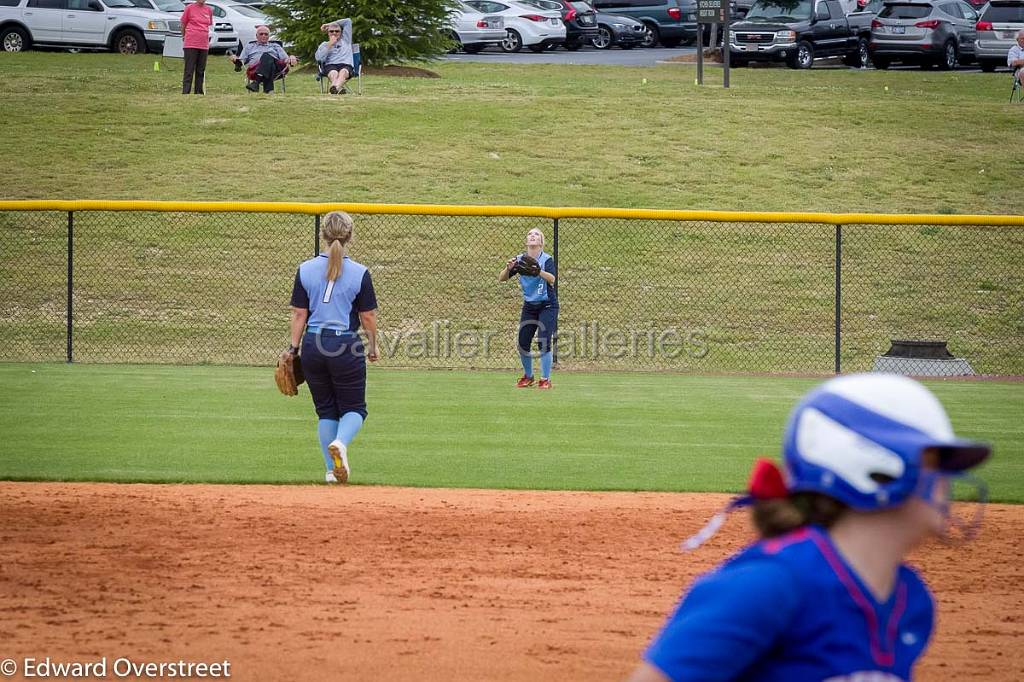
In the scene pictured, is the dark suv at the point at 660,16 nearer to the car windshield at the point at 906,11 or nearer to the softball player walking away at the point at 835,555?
the car windshield at the point at 906,11

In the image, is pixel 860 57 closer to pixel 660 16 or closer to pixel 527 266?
pixel 660 16

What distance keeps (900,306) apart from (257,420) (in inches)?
465

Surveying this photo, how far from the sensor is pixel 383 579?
737 cm

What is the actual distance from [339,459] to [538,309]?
235 inches

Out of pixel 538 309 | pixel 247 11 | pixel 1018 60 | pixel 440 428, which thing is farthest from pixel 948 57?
pixel 440 428

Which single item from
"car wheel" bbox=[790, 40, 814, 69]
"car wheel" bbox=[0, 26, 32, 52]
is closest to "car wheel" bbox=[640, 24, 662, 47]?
"car wheel" bbox=[790, 40, 814, 69]

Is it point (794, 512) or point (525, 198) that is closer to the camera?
point (794, 512)

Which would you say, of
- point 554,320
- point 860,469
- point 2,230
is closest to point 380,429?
point 554,320

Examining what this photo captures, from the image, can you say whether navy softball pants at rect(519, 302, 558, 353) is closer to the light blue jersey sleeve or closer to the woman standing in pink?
the light blue jersey sleeve

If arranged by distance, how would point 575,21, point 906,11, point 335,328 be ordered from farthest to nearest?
point 575,21 → point 906,11 → point 335,328

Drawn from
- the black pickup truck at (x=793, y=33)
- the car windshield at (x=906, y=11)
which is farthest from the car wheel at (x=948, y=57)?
the black pickup truck at (x=793, y=33)

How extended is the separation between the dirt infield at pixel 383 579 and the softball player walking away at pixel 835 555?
3.71 m

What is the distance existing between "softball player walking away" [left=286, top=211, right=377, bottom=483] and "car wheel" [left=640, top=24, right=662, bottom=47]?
124 feet

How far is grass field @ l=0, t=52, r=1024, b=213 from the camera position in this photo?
2417 cm
